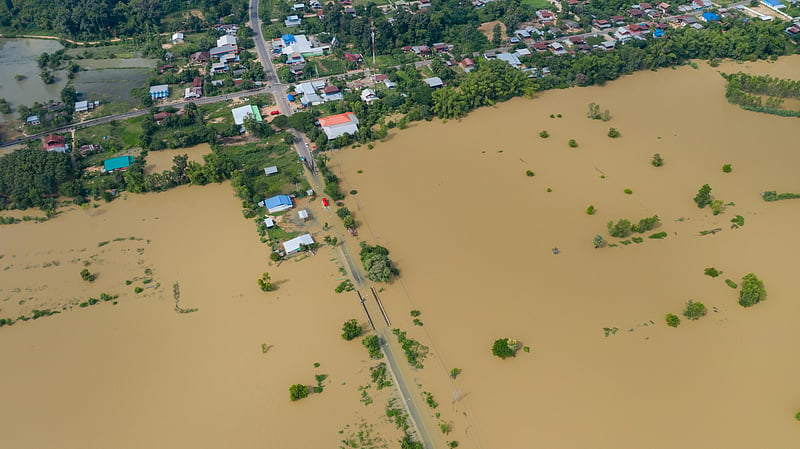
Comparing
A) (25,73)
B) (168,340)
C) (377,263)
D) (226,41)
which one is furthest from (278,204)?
(25,73)

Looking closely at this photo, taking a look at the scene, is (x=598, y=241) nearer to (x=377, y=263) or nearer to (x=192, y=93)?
(x=377, y=263)

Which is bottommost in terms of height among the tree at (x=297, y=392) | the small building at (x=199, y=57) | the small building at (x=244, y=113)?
the tree at (x=297, y=392)

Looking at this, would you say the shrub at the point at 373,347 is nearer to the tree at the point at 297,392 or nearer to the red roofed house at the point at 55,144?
the tree at the point at 297,392

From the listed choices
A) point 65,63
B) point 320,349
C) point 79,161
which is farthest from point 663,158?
point 65,63

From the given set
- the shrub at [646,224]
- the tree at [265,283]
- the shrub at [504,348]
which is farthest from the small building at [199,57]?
the shrub at [646,224]

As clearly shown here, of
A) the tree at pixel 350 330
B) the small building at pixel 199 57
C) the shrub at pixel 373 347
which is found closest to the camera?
the shrub at pixel 373 347

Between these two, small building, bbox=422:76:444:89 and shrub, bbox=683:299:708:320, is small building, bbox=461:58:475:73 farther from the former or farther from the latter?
shrub, bbox=683:299:708:320

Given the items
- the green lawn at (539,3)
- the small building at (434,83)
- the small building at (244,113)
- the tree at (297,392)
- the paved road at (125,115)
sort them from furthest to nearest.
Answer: the green lawn at (539,3), the small building at (434,83), the small building at (244,113), the paved road at (125,115), the tree at (297,392)

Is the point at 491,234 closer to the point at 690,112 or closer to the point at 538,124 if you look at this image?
the point at 538,124
